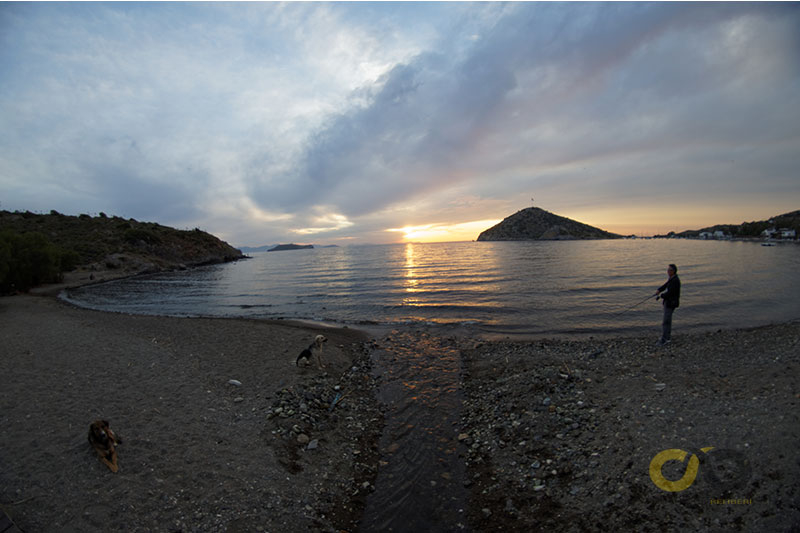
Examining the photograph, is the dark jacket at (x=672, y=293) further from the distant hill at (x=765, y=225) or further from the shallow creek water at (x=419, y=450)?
the distant hill at (x=765, y=225)

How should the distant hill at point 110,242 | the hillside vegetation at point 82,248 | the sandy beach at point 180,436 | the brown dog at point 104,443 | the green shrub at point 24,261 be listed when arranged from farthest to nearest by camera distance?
the distant hill at point 110,242, the hillside vegetation at point 82,248, the green shrub at point 24,261, the brown dog at point 104,443, the sandy beach at point 180,436

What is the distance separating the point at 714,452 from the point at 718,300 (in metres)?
26.3

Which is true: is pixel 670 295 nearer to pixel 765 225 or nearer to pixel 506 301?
pixel 506 301

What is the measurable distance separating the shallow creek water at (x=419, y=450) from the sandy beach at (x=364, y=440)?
0.30 m

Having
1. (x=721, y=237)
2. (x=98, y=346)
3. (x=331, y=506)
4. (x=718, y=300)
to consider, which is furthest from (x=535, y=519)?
(x=721, y=237)

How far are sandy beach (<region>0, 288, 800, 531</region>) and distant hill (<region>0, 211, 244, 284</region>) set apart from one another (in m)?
58.8

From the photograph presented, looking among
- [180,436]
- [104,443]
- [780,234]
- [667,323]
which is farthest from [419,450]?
[780,234]

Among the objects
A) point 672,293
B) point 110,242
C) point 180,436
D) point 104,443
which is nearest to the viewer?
point 104,443

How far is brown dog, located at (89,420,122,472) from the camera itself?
6.44 meters

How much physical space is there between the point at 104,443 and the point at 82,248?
81566 mm

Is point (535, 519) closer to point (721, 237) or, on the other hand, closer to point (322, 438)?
point (322, 438)

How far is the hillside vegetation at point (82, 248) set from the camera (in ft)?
113

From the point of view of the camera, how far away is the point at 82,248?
63406 millimetres

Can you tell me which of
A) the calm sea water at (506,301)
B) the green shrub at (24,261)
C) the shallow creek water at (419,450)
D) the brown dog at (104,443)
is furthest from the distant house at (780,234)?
the green shrub at (24,261)
